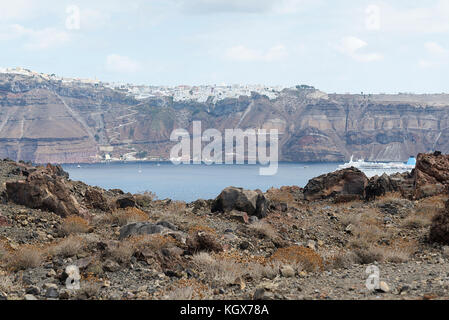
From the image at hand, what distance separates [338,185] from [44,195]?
41.3ft

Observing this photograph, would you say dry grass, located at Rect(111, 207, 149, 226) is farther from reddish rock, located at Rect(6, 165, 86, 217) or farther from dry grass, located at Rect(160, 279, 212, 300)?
dry grass, located at Rect(160, 279, 212, 300)

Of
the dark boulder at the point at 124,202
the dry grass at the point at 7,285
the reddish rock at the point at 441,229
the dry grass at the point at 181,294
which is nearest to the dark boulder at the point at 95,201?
the dark boulder at the point at 124,202

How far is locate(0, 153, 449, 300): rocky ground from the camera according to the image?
6.61 m

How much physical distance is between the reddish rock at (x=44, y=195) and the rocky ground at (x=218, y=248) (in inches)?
1.1

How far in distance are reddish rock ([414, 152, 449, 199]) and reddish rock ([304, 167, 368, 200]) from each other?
2.20 metres

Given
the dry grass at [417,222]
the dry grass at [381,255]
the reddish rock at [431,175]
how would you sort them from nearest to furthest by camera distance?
the dry grass at [381,255] < the dry grass at [417,222] < the reddish rock at [431,175]

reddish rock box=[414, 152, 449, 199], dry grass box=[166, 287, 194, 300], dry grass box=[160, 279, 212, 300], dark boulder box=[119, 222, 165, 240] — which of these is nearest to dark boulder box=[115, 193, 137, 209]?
dark boulder box=[119, 222, 165, 240]

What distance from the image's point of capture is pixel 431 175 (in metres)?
19.6

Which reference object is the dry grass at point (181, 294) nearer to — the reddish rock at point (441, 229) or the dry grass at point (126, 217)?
the dry grass at point (126, 217)

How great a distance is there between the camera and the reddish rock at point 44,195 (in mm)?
12542

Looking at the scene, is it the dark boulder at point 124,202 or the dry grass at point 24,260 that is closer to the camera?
the dry grass at point 24,260

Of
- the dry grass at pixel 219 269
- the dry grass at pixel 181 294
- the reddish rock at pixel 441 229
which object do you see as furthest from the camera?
the reddish rock at pixel 441 229

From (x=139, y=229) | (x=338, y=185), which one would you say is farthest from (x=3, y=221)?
(x=338, y=185)
